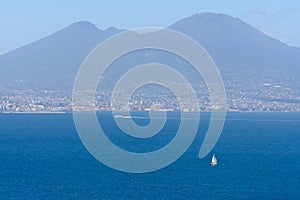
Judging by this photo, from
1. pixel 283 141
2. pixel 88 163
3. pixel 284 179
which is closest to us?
pixel 284 179

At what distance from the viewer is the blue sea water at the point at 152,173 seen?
4606cm

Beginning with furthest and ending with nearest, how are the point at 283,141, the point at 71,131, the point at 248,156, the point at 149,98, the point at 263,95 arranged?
the point at 263,95 → the point at 149,98 → the point at 71,131 → the point at 283,141 → the point at 248,156

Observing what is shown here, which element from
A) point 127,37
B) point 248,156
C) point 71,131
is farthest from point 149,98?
point 248,156

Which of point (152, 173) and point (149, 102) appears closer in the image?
point (152, 173)

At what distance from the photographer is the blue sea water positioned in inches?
1813

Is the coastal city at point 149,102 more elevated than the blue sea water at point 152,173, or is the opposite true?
the coastal city at point 149,102

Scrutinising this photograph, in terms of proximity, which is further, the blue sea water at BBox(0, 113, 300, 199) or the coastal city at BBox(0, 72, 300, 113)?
the coastal city at BBox(0, 72, 300, 113)

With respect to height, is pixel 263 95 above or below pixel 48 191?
above

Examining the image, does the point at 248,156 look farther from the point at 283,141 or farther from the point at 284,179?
the point at 283,141

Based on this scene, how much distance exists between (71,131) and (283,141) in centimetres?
3119

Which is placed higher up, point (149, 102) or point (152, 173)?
point (149, 102)

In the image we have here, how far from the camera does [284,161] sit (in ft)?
215

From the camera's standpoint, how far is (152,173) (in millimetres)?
55281

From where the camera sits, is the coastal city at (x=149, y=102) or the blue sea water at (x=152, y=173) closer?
the blue sea water at (x=152, y=173)
